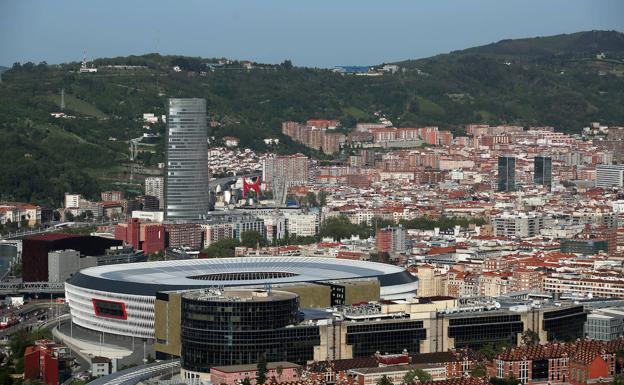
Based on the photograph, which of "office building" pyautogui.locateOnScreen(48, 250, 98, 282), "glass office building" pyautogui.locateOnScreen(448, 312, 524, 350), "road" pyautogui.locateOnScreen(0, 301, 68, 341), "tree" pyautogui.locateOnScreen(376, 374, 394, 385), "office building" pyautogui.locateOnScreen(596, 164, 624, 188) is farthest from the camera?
"office building" pyautogui.locateOnScreen(596, 164, 624, 188)

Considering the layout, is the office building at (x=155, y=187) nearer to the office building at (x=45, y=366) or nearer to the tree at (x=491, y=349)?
Answer: the office building at (x=45, y=366)

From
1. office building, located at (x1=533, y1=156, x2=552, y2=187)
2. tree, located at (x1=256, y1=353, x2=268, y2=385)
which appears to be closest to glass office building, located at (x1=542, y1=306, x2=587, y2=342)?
tree, located at (x1=256, y1=353, x2=268, y2=385)

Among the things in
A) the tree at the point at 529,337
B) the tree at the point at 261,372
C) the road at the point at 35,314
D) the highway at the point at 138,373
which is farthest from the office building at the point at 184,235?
the tree at the point at 261,372

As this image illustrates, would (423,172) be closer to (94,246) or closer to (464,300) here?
(94,246)

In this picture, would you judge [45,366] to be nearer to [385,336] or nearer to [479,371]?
[385,336]

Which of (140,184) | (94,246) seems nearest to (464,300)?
(94,246)

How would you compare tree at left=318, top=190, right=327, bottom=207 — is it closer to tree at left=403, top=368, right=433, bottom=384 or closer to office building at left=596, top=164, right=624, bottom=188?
office building at left=596, top=164, right=624, bottom=188

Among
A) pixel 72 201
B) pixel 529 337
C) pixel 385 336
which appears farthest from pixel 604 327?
pixel 72 201
